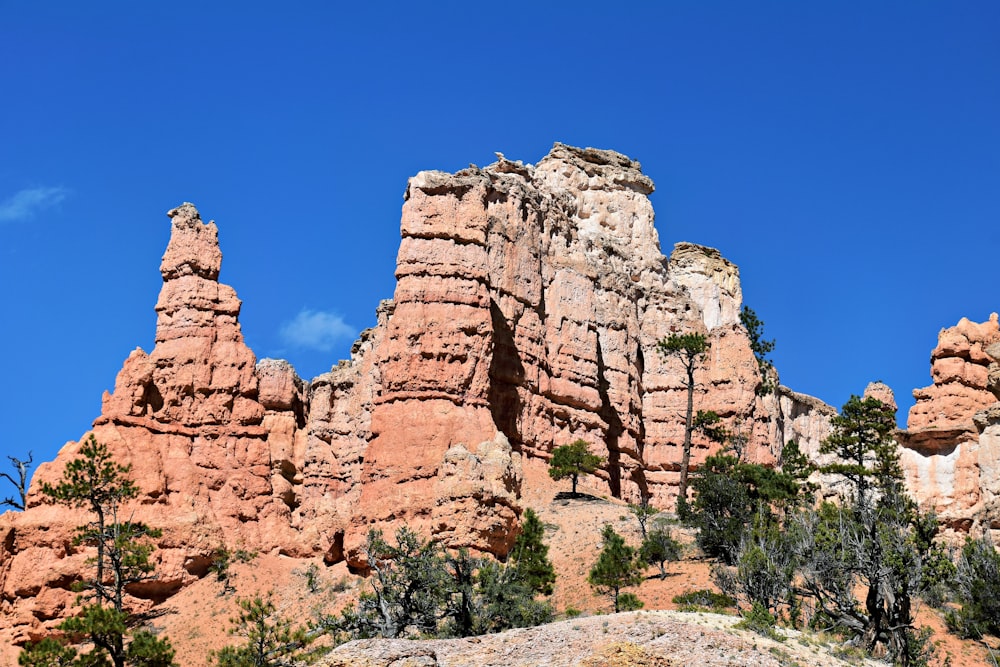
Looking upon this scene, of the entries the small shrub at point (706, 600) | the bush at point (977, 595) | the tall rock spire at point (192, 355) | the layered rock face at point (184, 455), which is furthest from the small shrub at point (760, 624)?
the tall rock spire at point (192, 355)

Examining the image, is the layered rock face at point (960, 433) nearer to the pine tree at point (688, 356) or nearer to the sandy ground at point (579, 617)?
the pine tree at point (688, 356)

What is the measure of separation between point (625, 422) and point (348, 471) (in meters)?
14.5

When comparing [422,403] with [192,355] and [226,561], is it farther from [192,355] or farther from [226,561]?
[192,355]

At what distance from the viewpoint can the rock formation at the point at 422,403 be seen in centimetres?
5519

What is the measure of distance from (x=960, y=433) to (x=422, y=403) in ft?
90.3

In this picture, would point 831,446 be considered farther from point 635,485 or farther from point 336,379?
point 336,379

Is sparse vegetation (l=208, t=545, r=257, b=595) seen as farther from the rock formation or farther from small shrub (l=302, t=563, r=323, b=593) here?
small shrub (l=302, t=563, r=323, b=593)

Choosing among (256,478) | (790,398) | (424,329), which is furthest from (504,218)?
(790,398)

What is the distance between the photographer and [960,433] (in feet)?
213

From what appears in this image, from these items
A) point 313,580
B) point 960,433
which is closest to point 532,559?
point 313,580

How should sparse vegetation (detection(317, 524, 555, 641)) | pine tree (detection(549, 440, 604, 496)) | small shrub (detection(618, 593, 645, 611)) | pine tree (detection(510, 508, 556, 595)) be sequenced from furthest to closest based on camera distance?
pine tree (detection(549, 440, 604, 496)), pine tree (detection(510, 508, 556, 595)), small shrub (detection(618, 593, 645, 611)), sparse vegetation (detection(317, 524, 555, 641))

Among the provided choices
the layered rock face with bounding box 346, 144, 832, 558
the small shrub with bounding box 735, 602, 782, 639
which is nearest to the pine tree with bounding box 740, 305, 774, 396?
the layered rock face with bounding box 346, 144, 832, 558

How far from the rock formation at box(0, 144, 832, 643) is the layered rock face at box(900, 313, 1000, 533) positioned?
8.28m

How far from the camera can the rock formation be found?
55188 mm
